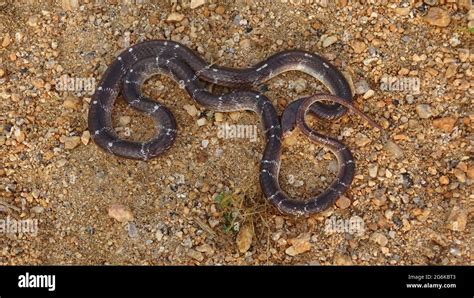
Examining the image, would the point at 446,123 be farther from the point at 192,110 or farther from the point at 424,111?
the point at 192,110

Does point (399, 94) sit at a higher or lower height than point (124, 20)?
lower

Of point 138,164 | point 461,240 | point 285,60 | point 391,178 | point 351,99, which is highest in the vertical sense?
point 285,60

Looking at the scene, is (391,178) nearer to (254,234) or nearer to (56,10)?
(254,234)

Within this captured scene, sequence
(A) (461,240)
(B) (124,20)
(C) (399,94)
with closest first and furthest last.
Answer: (A) (461,240)
(C) (399,94)
(B) (124,20)

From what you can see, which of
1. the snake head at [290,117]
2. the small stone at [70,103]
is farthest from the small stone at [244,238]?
the small stone at [70,103]

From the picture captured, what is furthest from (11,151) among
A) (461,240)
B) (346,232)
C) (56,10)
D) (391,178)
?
(461,240)

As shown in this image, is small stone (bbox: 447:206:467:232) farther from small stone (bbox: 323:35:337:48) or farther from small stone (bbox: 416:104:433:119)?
small stone (bbox: 323:35:337:48)
